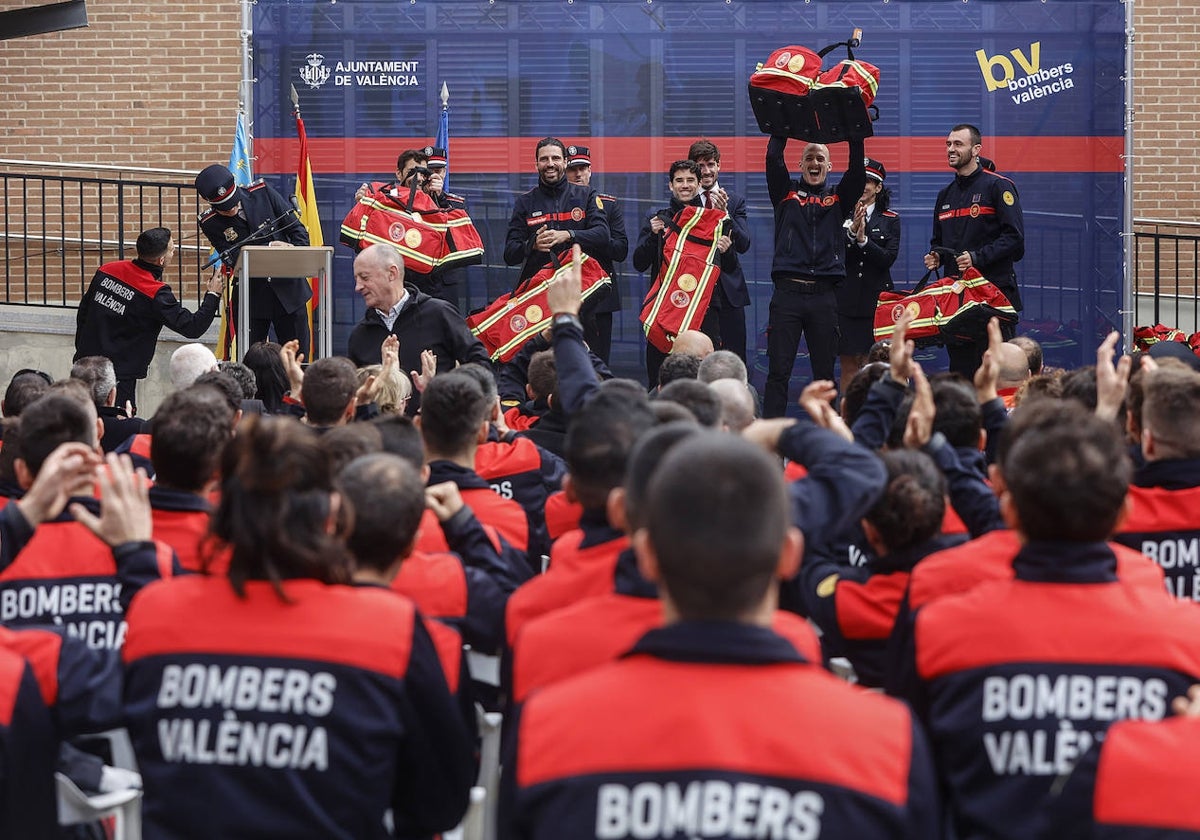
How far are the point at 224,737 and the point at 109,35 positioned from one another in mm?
10607

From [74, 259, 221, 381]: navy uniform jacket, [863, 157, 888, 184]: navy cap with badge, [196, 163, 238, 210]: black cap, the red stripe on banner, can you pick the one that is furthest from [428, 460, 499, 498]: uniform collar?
the red stripe on banner

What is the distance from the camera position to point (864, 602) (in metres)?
3.51

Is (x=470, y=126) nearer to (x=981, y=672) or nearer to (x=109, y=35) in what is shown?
(x=109, y=35)

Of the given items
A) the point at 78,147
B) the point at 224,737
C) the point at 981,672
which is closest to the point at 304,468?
the point at 224,737

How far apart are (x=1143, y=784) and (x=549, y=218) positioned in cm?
788

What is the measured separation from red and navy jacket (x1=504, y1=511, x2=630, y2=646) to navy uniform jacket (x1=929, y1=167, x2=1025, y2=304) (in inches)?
251

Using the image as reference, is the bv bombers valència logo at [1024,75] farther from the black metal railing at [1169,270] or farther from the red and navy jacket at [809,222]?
the black metal railing at [1169,270]

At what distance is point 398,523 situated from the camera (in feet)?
9.57

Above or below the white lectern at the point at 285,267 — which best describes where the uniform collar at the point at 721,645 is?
below

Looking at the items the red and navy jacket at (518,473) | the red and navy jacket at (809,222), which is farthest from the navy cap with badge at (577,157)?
the red and navy jacket at (518,473)

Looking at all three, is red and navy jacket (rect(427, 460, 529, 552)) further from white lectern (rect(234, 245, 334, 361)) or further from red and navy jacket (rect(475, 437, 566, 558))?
white lectern (rect(234, 245, 334, 361))

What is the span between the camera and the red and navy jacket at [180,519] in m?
3.66

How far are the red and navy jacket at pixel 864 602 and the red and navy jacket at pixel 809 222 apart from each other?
19.1 feet

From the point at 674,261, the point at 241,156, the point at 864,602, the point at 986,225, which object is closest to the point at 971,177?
the point at 986,225
